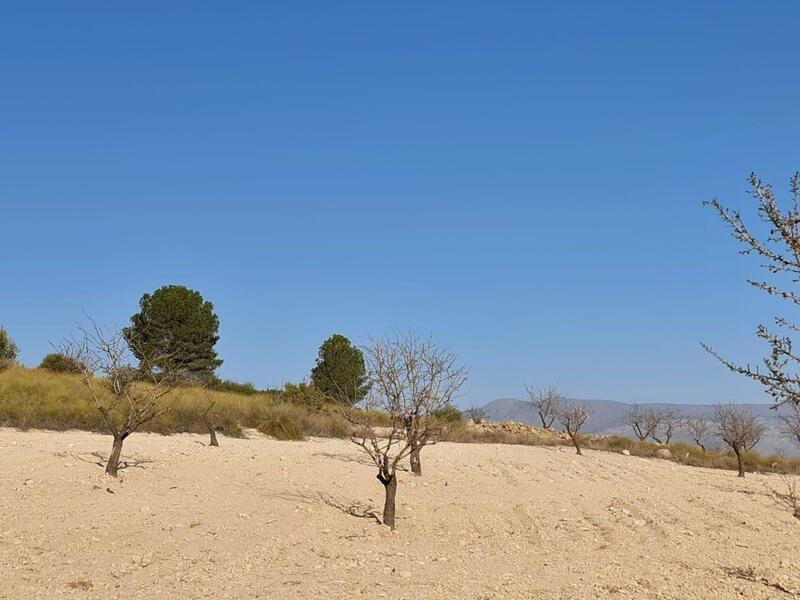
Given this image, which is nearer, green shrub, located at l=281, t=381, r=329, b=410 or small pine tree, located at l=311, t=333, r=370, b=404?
green shrub, located at l=281, t=381, r=329, b=410

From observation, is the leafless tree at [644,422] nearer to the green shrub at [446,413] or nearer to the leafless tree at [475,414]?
the leafless tree at [475,414]

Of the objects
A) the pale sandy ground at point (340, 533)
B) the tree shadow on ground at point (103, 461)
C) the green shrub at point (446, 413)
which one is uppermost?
the green shrub at point (446, 413)

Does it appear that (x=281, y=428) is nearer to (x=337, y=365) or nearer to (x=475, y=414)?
(x=337, y=365)

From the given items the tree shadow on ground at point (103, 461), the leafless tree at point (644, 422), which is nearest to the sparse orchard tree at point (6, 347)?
the tree shadow on ground at point (103, 461)

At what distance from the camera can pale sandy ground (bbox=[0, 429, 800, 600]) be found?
26.6 ft

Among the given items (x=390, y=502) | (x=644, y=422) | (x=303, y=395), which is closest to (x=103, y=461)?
(x=390, y=502)

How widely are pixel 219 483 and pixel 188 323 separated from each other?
2605cm

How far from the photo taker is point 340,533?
1080cm

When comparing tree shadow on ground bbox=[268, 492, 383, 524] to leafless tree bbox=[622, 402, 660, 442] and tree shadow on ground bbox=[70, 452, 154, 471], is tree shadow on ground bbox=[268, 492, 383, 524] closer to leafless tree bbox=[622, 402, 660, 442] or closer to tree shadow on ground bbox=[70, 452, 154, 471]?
tree shadow on ground bbox=[70, 452, 154, 471]

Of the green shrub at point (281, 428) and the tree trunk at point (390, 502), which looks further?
the green shrub at point (281, 428)

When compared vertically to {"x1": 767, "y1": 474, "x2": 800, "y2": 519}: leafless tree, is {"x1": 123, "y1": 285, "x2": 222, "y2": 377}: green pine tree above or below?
above

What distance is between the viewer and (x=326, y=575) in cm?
834

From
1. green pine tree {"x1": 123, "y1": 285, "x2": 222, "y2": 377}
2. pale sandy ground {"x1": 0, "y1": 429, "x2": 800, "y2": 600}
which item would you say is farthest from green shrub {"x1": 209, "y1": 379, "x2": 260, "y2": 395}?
pale sandy ground {"x1": 0, "y1": 429, "x2": 800, "y2": 600}

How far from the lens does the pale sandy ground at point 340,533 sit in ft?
26.6
